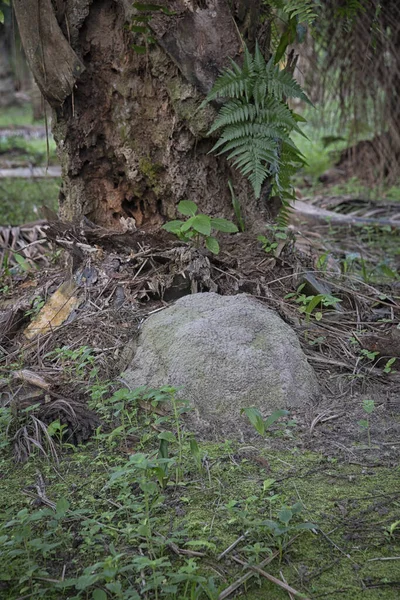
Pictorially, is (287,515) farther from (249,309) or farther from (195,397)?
(249,309)

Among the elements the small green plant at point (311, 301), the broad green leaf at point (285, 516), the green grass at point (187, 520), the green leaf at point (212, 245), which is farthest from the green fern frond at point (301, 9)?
the broad green leaf at point (285, 516)

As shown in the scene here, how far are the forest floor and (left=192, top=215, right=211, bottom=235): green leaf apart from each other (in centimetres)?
15

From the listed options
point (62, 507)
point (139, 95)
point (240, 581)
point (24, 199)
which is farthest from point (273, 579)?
point (24, 199)

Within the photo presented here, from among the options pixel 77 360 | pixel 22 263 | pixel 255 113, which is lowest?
pixel 77 360

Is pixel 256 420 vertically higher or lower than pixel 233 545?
higher

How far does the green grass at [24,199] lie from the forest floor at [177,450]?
2.15 meters

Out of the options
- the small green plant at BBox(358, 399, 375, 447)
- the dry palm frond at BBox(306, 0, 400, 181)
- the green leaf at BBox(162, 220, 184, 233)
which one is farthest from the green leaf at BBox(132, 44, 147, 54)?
the dry palm frond at BBox(306, 0, 400, 181)

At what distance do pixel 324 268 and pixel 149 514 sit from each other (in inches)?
80.9

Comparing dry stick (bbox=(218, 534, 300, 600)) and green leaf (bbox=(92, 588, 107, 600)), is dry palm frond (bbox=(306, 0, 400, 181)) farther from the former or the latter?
green leaf (bbox=(92, 588, 107, 600))

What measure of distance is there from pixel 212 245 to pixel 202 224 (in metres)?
0.11

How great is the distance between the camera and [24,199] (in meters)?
6.92

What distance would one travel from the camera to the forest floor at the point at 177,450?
1.85 meters

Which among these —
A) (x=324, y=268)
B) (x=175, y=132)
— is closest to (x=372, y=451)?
(x=324, y=268)

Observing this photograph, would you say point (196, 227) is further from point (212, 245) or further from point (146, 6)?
point (146, 6)
